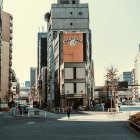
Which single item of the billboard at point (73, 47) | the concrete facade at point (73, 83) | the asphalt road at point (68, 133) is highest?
the billboard at point (73, 47)

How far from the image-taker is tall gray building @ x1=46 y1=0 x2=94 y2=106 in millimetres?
87562

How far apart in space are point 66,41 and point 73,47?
294 centimetres

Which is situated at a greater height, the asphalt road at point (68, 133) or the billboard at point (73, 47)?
the billboard at point (73, 47)

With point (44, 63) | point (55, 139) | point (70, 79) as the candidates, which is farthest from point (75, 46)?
point (44, 63)

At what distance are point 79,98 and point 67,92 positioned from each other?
12.9ft

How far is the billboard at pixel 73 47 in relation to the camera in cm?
9450

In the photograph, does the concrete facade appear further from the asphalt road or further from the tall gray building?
the asphalt road

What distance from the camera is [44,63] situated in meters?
191

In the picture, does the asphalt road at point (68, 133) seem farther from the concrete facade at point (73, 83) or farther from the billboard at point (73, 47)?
the billboard at point (73, 47)

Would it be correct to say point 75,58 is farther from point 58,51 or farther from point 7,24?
point 7,24

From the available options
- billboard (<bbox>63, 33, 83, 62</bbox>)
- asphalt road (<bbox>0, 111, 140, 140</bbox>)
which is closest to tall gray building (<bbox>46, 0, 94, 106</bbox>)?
billboard (<bbox>63, 33, 83, 62</bbox>)

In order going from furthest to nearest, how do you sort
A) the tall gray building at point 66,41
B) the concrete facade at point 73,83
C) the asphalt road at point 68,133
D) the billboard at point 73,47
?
the billboard at point 73,47 → the tall gray building at point 66,41 → the concrete facade at point 73,83 → the asphalt road at point 68,133

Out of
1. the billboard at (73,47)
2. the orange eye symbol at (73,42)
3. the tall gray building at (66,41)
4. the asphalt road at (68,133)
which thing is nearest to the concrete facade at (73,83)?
the tall gray building at (66,41)

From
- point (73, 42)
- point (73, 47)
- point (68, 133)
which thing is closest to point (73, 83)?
point (73, 47)
